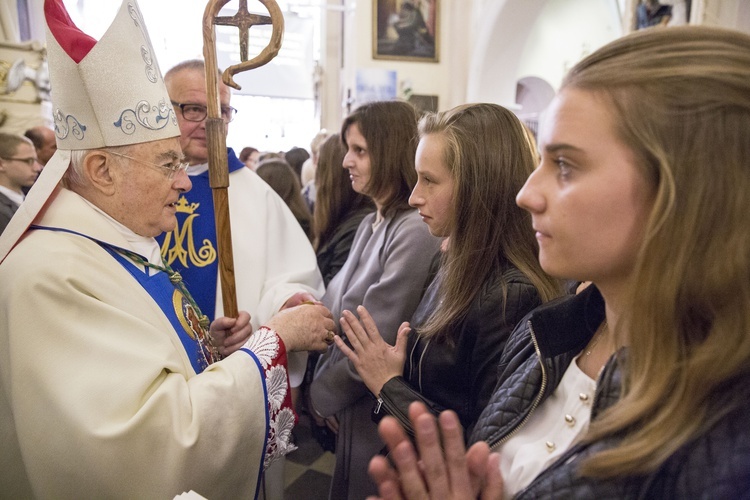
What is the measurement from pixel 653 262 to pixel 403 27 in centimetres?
983

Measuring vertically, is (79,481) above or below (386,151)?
below

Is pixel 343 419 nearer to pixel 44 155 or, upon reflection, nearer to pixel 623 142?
pixel 623 142

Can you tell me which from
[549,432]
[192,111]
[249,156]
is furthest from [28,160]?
[549,432]

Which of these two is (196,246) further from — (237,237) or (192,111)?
(192,111)

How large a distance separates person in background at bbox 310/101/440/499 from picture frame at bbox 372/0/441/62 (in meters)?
7.96

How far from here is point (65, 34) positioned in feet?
4.88

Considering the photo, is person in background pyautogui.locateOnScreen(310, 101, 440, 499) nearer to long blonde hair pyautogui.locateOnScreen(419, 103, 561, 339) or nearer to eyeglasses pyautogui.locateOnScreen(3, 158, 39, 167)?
long blonde hair pyautogui.locateOnScreen(419, 103, 561, 339)

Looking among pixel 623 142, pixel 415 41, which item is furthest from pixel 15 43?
pixel 623 142

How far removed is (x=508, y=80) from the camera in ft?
30.7

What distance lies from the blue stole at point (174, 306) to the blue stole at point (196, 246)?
22.7 inches

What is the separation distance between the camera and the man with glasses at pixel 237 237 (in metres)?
2.20

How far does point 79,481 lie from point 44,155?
172 inches

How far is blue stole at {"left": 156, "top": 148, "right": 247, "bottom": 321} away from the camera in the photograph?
220cm

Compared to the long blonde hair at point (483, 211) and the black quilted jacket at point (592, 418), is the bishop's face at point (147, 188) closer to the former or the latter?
the long blonde hair at point (483, 211)
